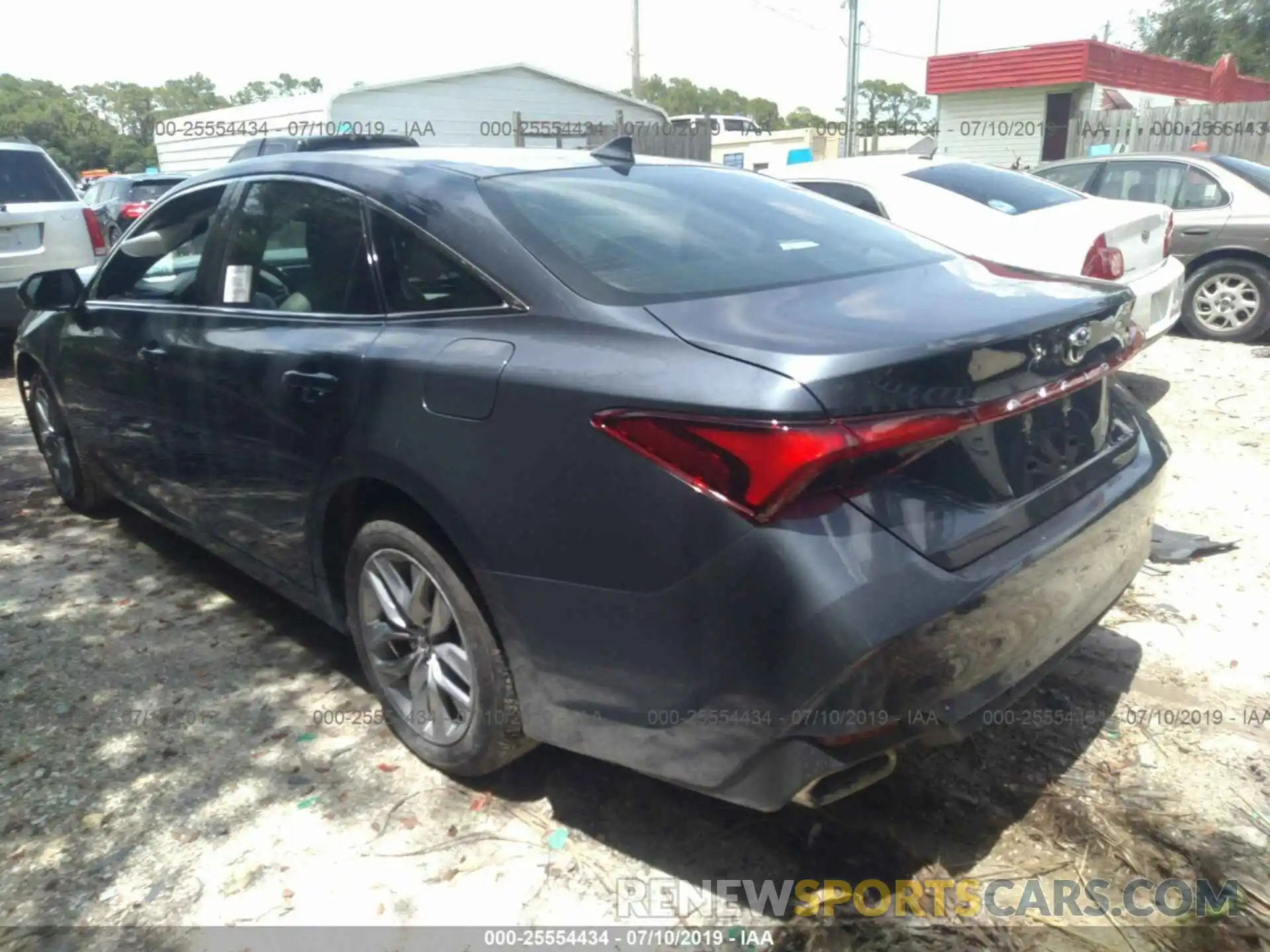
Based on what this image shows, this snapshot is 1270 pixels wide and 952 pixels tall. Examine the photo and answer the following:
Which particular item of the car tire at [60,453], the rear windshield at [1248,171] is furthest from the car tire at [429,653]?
the rear windshield at [1248,171]

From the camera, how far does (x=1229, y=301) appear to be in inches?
309

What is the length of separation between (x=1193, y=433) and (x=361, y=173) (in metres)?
4.79

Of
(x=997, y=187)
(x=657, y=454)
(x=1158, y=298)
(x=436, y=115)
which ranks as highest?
(x=436, y=115)

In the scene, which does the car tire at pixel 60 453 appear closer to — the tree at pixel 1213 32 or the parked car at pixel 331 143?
the parked car at pixel 331 143

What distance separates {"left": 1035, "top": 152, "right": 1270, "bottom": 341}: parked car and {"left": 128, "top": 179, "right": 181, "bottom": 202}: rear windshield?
16984 millimetres

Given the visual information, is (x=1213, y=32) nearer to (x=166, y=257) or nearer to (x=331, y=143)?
(x=331, y=143)

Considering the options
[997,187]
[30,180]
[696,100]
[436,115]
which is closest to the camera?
[997,187]

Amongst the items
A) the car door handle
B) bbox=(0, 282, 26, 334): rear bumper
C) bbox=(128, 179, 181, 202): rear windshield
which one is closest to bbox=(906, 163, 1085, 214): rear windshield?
the car door handle

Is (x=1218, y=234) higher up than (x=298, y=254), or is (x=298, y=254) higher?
(x=298, y=254)

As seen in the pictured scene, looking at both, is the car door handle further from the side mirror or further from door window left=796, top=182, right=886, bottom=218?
door window left=796, top=182, right=886, bottom=218

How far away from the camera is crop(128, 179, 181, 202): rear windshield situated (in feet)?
62.4

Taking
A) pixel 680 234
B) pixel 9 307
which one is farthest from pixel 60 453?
pixel 9 307

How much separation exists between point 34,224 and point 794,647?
860 centimetres

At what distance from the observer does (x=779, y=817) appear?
267 centimetres
